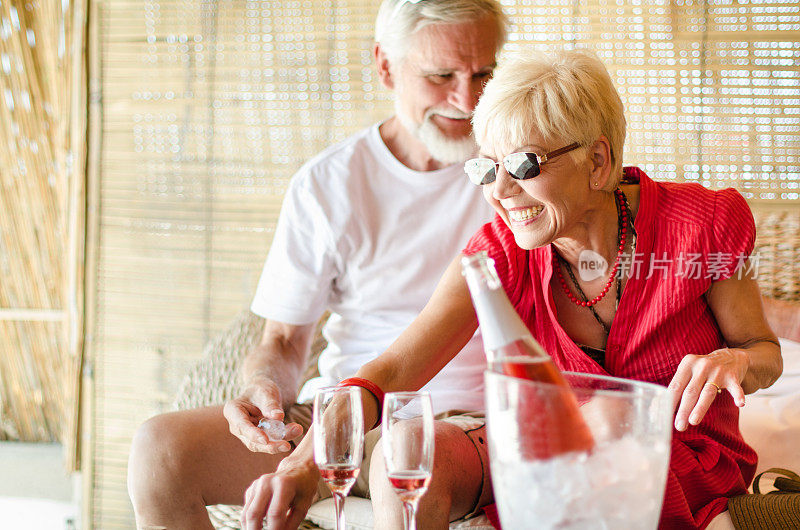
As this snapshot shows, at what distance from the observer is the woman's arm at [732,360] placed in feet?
3.51

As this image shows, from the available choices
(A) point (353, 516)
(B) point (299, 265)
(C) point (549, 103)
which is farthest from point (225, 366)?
(C) point (549, 103)

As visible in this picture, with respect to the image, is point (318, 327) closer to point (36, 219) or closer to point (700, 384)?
point (700, 384)

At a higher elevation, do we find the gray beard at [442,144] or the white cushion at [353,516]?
the gray beard at [442,144]

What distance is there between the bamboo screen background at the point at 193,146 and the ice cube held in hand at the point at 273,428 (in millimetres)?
1707

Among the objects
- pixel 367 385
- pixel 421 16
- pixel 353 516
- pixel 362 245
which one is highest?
pixel 421 16

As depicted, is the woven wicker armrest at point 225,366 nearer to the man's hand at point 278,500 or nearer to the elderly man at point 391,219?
the elderly man at point 391,219

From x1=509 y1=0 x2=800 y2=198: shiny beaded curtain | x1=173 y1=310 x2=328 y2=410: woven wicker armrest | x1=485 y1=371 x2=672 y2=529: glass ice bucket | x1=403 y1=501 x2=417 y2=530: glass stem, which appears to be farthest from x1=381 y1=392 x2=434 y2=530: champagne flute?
x1=509 y1=0 x2=800 y2=198: shiny beaded curtain

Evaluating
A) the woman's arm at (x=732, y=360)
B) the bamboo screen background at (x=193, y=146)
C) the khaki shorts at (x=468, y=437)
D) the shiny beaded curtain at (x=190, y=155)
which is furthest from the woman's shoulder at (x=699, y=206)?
the shiny beaded curtain at (x=190, y=155)

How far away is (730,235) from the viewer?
1.45 metres

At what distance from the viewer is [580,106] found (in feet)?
4.71

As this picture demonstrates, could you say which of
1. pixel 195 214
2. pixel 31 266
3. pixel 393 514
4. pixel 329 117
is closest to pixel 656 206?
→ pixel 393 514

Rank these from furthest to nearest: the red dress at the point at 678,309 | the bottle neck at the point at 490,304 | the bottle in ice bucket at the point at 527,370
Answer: the red dress at the point at 678,309 < the bottle neck at the point at 490,304 < the bottle in ice bucket at the point at 527,370

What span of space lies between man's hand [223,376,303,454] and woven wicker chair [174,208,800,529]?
0.61 m

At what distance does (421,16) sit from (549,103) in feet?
2.13
